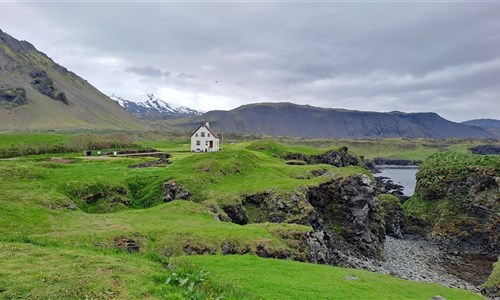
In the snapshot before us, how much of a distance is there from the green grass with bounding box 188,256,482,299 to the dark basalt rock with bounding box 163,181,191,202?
77.4ft

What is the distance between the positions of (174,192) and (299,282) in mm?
30202

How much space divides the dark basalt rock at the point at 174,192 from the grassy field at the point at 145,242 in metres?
0.79

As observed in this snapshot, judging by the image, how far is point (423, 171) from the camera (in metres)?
88.6

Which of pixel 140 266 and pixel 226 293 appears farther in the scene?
pixel 140 266

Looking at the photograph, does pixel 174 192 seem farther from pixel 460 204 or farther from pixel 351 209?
pixel 460 204

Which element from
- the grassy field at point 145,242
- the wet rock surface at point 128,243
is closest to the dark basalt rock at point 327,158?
the grassy field at point 145,242

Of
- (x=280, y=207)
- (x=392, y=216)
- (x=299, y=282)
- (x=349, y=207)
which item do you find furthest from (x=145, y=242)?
(x=392, y=216)

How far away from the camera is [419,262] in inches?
2325

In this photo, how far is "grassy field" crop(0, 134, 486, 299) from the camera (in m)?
15.9

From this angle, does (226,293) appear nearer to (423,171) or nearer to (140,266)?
(140,266)

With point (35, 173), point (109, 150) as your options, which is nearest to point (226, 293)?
point (35, 173)

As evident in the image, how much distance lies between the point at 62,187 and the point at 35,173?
5.13 metres

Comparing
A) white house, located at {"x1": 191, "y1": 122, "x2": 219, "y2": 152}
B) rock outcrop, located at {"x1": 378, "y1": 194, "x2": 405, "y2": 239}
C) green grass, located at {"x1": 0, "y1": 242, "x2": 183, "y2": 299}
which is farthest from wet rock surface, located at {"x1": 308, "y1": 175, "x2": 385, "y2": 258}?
white house, located at {"x1": 191, "y1": 122, "x2": 219, "y2": 152}

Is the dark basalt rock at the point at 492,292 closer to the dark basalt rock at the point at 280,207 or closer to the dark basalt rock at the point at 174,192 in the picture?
the dark basalt rock at the point at 280,207
